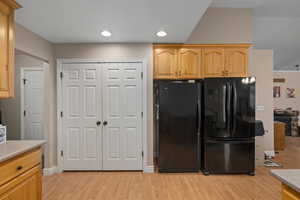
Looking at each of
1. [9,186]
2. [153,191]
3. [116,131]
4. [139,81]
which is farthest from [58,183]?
[139,81]

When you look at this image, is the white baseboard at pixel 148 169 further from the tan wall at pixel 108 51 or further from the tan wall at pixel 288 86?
the tan wall at pixel 288 86

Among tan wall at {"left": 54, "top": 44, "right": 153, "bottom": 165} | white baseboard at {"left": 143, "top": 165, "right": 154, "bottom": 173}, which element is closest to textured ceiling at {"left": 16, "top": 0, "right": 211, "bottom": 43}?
tan wall at {"left": 54, "top": 44, "right": 153, "bottom": 165}

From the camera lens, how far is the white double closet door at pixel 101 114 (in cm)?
416

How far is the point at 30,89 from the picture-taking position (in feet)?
16.0

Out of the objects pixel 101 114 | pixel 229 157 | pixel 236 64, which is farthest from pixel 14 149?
pixel 236 64

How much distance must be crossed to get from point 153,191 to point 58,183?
1.60 meters

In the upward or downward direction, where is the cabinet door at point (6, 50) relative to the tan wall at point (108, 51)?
downward

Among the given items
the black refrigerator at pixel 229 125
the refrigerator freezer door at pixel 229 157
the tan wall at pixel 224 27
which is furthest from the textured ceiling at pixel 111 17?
the refrigerator freezer door at pixel 229 157

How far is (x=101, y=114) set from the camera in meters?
4.16

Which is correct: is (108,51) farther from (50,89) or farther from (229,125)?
(229,125)

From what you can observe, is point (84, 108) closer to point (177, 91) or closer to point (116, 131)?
point (116, 131)

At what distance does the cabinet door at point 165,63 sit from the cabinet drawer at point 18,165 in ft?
8.01

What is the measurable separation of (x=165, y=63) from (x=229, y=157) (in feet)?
6.67

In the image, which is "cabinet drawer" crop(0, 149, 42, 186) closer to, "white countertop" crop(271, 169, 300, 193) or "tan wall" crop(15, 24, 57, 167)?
"tan wall" crop(15, 24, 57, 167)
